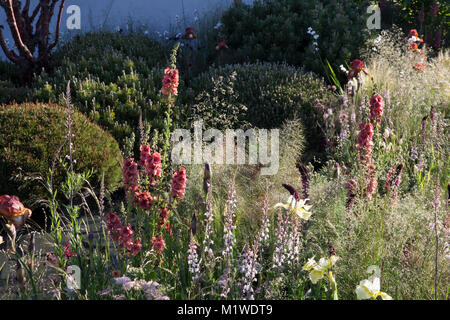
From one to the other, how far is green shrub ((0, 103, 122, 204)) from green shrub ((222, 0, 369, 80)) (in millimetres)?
3465

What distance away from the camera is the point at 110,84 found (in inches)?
223

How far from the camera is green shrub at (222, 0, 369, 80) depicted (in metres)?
7.57

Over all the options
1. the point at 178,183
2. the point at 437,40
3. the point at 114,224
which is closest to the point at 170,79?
the point at 178,183

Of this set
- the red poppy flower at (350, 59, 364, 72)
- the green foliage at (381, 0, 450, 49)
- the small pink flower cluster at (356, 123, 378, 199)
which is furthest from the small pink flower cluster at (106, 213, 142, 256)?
the green foliage at (381, 0, 450, 49)

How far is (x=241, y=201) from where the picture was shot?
12.0 ft

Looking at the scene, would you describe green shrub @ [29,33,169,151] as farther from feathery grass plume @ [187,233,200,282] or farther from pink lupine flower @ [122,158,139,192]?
feathery grass plume @ [187,233,200,282]

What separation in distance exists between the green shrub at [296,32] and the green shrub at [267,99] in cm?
130

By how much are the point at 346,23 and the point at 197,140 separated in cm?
450

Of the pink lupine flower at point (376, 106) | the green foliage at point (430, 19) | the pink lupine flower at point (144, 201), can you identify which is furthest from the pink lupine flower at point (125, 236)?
the green foliage at point (430, 19)

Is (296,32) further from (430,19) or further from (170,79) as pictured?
(170,79)

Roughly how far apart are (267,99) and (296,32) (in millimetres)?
2701

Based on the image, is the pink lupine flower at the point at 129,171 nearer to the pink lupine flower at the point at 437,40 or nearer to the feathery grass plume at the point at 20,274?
the feathery grass plume at the point at 20,274
